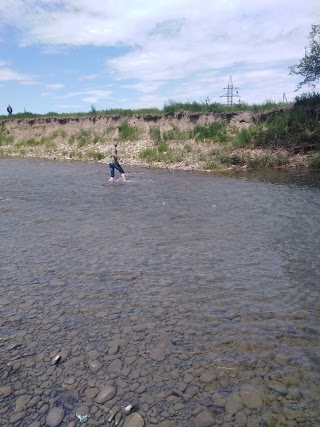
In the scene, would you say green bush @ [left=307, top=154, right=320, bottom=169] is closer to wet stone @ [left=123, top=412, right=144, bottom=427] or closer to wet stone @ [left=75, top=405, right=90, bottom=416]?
wet stone @ [left=123, top=412, right=144, bottom=427]

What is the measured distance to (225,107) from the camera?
31406 mm

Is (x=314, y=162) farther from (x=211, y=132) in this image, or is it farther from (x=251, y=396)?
(x=251, y=396)

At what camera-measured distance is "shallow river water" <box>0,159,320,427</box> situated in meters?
3.99

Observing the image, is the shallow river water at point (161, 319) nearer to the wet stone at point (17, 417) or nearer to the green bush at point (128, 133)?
the wet stone at point (17, 417)

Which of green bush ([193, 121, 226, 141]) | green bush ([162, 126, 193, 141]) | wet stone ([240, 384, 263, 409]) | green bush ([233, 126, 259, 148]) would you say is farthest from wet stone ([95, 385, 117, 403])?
green bush ([162, 126, 193, 141])

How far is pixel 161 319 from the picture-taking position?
5652 millimetres

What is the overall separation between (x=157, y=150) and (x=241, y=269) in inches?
884

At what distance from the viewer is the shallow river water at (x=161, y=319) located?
3986 mm

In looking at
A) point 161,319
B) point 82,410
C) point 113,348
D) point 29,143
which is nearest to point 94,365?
point 113,348

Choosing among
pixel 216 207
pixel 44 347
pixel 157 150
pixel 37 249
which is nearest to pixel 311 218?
pixel 216 207

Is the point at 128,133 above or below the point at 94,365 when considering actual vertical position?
above

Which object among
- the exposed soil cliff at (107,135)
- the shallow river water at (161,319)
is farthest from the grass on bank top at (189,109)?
the shallow river water at (161,319)

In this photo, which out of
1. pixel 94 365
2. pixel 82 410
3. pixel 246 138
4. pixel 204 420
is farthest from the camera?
pixel 246 138

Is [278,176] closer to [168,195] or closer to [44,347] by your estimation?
[168,195]
